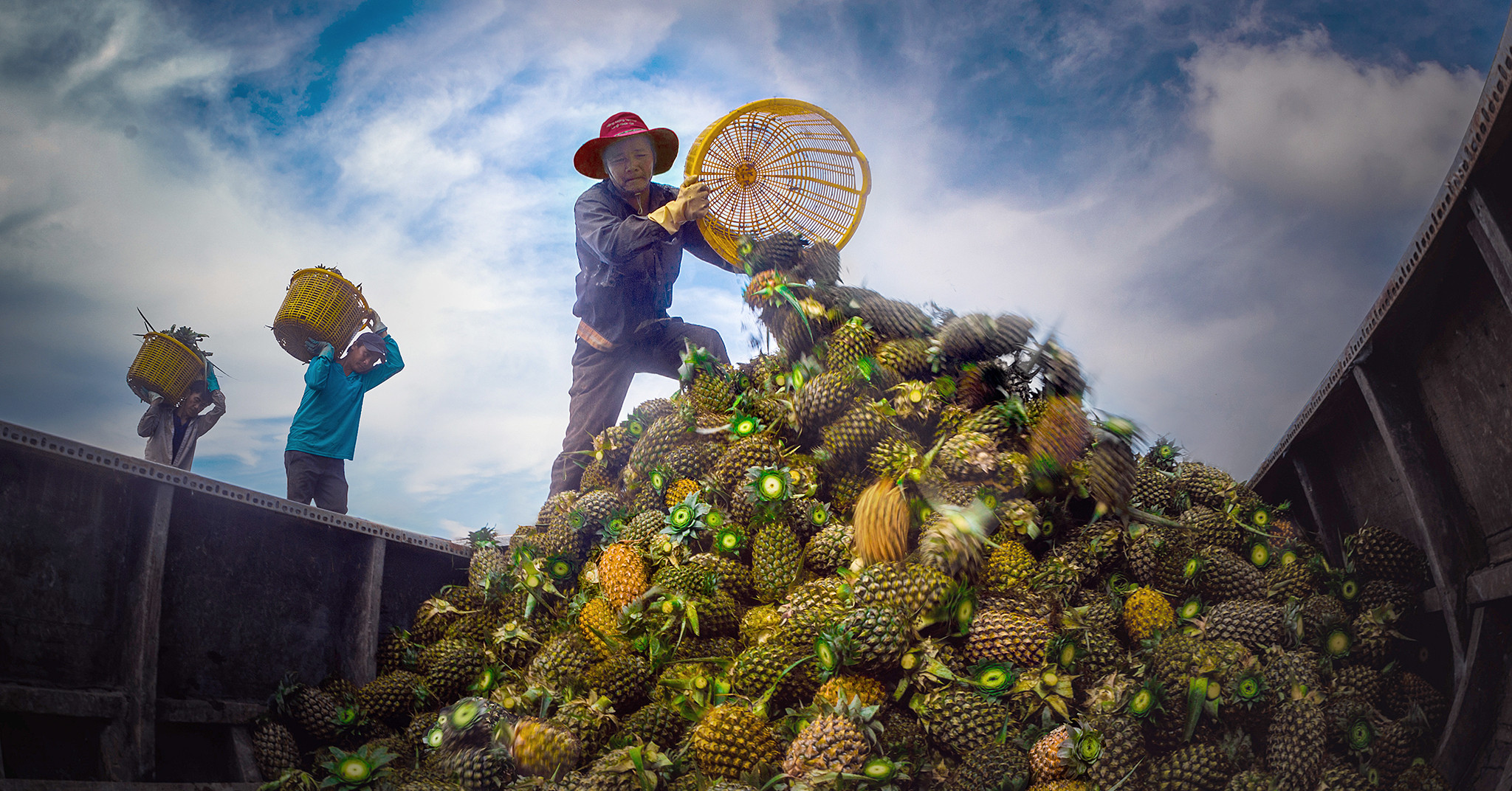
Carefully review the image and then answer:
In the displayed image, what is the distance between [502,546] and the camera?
3.88 m

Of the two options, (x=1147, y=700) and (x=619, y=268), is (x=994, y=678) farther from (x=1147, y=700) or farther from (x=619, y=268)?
(x=619, y=268)

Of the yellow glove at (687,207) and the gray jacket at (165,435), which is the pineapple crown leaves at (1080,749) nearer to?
the yellow glove at (687,207)

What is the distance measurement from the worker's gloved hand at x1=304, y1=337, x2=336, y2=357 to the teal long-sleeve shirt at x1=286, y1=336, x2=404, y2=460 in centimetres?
4

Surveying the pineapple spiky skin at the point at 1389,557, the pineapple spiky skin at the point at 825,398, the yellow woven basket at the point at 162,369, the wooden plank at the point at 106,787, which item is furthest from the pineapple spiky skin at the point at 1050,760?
the yellow woven basket at the point at 162,369

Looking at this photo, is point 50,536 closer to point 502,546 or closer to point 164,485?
point 164,485

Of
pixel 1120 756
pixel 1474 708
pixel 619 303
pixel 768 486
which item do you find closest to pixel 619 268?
pixel 619 303

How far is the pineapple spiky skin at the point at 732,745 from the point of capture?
6.68 feet

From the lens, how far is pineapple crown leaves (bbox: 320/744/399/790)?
2.37 m

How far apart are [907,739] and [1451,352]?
220 centimetres

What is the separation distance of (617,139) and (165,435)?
469cm

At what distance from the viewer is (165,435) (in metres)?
6.15

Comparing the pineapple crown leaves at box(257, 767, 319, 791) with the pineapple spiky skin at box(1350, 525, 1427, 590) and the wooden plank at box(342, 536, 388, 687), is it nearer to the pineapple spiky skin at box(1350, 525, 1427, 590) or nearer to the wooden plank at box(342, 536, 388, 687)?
the wooden plank at box(342, 536, 388, 687)

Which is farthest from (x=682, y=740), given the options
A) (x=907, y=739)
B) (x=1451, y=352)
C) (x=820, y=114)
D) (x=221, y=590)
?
(x=820, y=114)

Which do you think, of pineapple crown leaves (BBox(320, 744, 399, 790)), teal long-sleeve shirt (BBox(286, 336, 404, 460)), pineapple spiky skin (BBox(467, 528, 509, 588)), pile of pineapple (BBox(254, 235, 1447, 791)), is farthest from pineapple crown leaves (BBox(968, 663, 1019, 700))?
teal long-sleeve shirt (BBox(286, 336, 404, 460))
